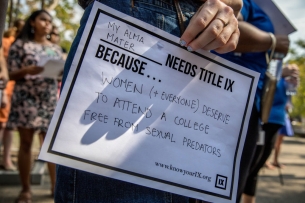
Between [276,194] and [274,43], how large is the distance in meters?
3.17

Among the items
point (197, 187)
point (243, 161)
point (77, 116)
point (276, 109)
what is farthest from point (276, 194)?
point (77, 116)

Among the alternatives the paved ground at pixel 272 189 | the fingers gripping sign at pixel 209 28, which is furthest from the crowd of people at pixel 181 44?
the paved ground at pixel 272 189

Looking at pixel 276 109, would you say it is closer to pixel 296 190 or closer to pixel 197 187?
pixel 296 190

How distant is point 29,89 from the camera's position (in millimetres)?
3461

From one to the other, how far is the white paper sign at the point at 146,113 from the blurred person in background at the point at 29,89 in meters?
2.49

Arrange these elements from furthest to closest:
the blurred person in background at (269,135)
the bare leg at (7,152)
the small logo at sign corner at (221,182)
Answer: the bare leg at (7,152) → the blurred person in background at (269,135) → the small logo at sign corner at (221,182)

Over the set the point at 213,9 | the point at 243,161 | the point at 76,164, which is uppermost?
the point at 213,9

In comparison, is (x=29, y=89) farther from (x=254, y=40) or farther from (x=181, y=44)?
(x=181, y=44)

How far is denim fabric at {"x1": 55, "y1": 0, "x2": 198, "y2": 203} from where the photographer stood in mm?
954

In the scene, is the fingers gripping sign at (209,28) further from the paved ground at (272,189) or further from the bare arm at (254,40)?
the paved ground at (272,189)

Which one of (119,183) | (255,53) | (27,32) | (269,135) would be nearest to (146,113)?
(119,183)

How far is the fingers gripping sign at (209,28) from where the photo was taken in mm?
971

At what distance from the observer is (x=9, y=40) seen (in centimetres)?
505

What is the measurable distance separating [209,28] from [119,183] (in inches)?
18.0
